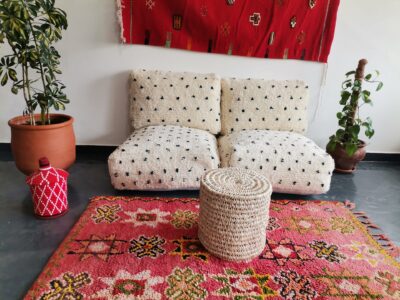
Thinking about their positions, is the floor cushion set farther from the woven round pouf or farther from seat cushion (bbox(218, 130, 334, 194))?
the woven round pouf

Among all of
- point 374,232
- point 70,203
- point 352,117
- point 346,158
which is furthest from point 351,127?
point 70,203

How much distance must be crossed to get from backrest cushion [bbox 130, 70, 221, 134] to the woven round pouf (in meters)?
0.92

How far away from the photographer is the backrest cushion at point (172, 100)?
224 cm

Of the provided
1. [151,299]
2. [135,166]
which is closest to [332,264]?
[151,299]

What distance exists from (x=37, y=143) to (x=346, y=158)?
2244 millimetres

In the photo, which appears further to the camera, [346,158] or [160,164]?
[346,158]

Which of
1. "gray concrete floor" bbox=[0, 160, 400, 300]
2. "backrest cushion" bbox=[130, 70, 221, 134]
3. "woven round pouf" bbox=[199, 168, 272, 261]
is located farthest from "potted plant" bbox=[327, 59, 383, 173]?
"woven round pouf" bbox=[199, 168, 272, 261]

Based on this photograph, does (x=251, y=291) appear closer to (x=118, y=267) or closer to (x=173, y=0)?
(x=118, y=267)

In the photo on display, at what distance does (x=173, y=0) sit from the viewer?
7.20 feet

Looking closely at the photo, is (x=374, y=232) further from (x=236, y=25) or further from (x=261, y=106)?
(x=236, y=25)

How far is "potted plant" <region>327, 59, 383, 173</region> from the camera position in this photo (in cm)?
226

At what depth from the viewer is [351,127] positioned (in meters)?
2.30

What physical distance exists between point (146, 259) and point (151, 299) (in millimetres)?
224

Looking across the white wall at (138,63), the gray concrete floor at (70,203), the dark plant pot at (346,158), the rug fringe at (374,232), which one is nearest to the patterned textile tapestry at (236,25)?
the white wall at (138,63)
